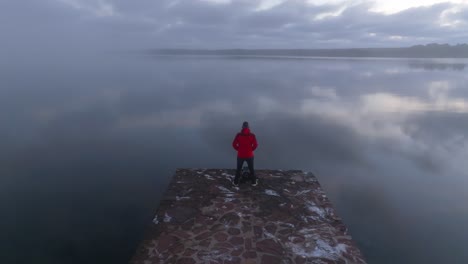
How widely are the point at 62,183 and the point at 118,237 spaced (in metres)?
5.73

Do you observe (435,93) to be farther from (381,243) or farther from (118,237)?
(118,237)

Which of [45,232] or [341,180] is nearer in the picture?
[45,232]

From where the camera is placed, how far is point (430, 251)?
1007 centimetres

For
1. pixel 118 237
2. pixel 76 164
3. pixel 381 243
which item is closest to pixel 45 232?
pixel 118 237

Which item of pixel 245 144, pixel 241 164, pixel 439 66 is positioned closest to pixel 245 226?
pixel 241 164

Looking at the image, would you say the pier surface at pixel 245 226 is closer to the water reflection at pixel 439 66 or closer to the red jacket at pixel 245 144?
the red jacket at pixel 245 144

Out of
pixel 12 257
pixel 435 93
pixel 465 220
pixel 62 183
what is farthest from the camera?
pixel 435 93

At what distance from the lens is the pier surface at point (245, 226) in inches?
293

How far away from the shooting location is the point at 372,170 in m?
16.7

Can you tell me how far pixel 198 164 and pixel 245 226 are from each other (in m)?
8.84

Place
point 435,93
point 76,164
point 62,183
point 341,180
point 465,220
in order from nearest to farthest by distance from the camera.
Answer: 1. point 465,220
2. point 62,183
3. point 341,180
4. point 76,164
5. point 435,93

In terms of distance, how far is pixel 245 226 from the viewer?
8.67 metres

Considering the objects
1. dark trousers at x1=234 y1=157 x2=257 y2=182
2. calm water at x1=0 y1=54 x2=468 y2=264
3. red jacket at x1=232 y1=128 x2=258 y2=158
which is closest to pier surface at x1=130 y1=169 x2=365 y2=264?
dark trousers at x1=234 y1=157 x2=257 y2=182

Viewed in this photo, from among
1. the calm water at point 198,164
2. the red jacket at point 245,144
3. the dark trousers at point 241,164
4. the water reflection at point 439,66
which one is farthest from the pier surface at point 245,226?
the water reflection at point 439,66
